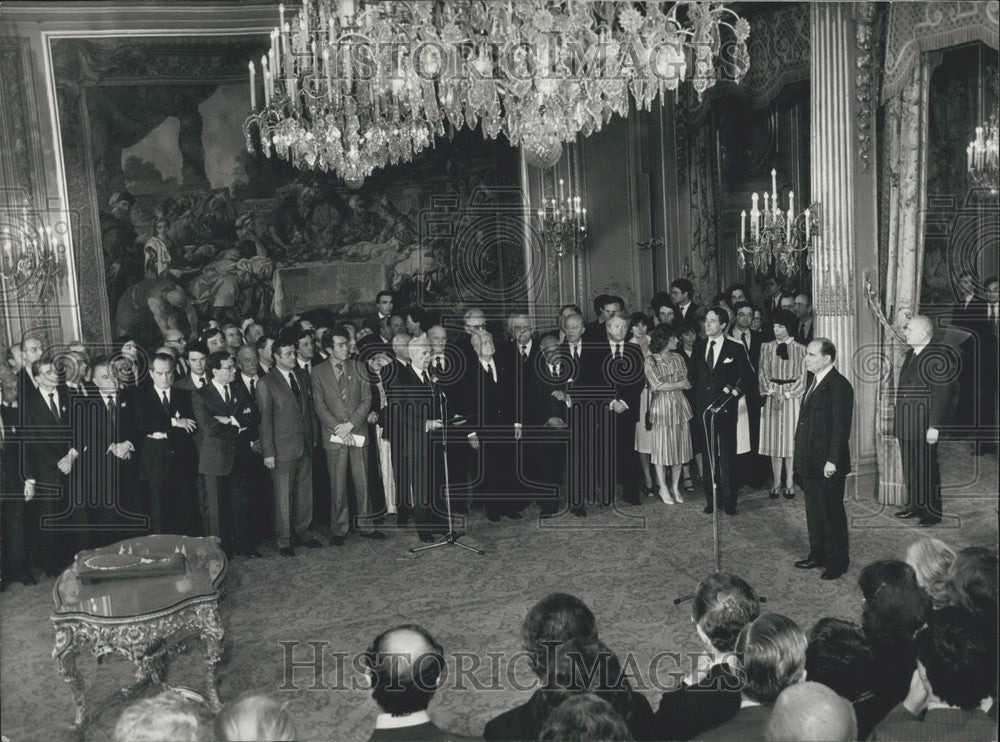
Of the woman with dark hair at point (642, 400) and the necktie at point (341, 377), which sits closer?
the necktie at point (341, 377)

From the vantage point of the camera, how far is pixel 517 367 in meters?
9.05

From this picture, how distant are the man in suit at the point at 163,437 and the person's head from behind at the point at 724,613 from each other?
198 inches

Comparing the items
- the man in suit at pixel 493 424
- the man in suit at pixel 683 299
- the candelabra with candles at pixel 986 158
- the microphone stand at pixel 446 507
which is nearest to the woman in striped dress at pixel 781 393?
the man in suit at pixel 683 299

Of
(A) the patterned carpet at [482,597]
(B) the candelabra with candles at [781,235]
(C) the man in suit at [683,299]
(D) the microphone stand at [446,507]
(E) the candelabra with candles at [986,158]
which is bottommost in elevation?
(A) the patterned carpet at [482,597]

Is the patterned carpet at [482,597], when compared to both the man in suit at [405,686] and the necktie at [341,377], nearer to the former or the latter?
the necktie at [341,377]

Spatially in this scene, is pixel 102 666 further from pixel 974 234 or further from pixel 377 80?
pixel 974 234

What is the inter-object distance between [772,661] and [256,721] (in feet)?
5.39

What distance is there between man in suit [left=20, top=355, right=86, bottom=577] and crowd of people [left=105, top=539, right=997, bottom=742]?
443cm

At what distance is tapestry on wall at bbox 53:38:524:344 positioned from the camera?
37.4 feet

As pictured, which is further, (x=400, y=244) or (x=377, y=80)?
(x=400, y=244)

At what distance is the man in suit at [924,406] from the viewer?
307 inches

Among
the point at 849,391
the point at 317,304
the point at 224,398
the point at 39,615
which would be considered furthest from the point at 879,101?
the point at 39,615

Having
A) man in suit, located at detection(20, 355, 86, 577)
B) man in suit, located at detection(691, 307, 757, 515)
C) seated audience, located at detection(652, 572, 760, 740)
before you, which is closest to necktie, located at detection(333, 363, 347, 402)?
man in suit, located at detection(20, 355, 86, 577)

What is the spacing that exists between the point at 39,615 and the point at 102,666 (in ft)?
3.68
